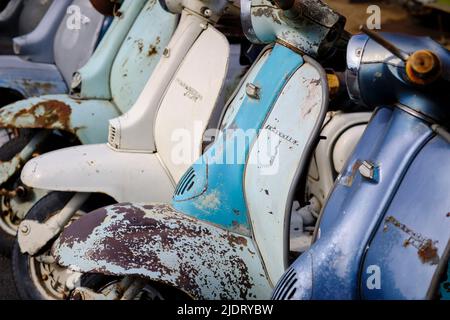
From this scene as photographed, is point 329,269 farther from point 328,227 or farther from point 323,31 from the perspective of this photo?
point 323,31

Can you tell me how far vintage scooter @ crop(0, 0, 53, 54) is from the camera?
481 cm

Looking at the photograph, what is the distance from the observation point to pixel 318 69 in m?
2.53

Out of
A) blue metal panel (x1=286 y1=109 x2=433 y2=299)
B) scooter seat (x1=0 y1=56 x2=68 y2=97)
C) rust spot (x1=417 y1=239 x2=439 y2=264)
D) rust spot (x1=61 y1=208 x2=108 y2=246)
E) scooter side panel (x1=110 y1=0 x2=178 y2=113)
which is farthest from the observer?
scooter seat (x1=0 y1=56 x2=68 y2=97)

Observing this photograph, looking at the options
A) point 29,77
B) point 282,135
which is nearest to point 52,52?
point 29,77

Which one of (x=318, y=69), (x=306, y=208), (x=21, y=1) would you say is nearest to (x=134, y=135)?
(x=306, y=208)

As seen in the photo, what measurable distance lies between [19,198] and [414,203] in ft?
7.14

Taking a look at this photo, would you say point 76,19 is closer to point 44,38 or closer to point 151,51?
point 44,38

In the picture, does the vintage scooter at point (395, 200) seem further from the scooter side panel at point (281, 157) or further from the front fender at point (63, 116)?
the front fender at point (63, 116)

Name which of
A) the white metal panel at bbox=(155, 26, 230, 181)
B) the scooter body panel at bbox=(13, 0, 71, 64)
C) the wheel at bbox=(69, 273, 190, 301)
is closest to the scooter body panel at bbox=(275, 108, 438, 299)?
the wheel at bbox=(69, 273, 190, 301)

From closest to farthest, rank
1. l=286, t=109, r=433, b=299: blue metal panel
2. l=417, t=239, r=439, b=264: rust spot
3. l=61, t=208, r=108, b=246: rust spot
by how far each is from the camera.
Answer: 1. l=417, t=239, r=439, b=264: rust spot
2. l=286, t=109, r=433, b=299: blue metal panel
3. l=61, t=208, r=108, b=246: rust spot

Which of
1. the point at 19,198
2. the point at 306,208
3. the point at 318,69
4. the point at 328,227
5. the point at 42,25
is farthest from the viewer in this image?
the point at 42,25

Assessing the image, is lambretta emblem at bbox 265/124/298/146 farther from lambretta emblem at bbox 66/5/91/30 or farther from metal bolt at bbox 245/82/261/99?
lambretta emblem at bbox 66/5/91/30

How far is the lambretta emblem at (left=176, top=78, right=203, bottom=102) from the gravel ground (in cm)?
114
